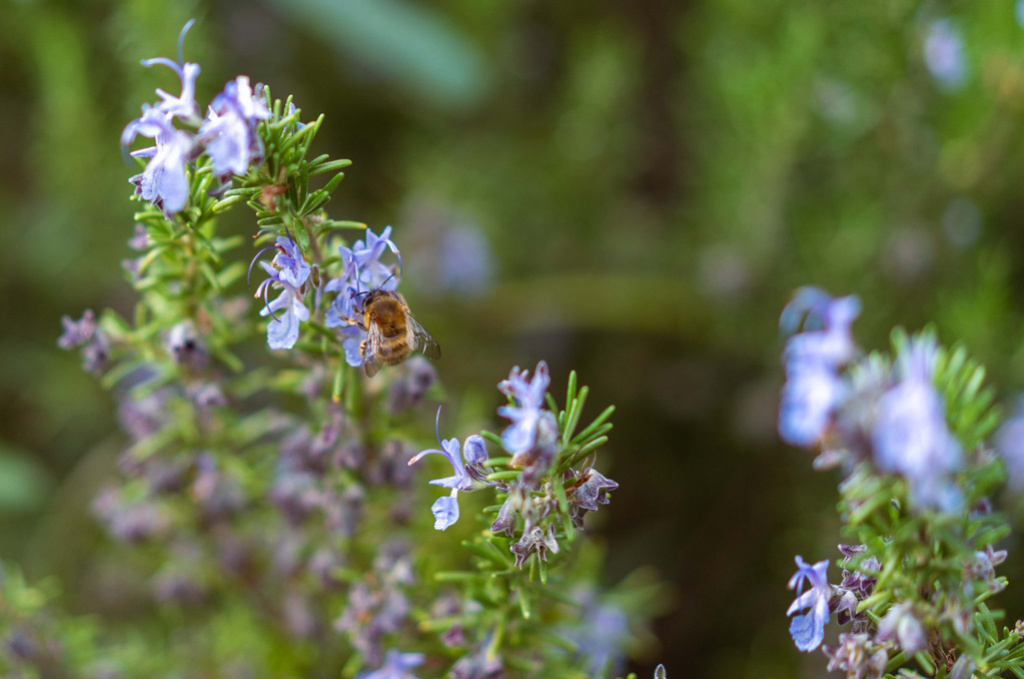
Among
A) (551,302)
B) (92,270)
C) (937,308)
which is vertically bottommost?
(937,308)

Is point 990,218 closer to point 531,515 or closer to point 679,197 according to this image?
point 679,197

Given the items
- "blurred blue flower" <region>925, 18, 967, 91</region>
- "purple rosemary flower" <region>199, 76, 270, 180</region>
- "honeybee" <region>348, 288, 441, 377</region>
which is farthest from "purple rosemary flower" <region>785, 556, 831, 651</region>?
"blurred blue flower" <region>925, 18, 967, 91</region>

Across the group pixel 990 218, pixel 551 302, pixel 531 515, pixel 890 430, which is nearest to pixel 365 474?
pixel 531 515

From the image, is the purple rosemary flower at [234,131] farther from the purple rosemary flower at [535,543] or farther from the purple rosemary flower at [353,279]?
the purple rosemary flower at [535,543]

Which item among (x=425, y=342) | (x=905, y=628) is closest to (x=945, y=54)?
(x=425, y=342)

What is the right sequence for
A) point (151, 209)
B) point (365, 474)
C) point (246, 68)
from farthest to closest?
point (246, 68) → point (365, 474) → point (151, 209)

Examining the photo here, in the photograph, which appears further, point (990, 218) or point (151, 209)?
point (990, 218)

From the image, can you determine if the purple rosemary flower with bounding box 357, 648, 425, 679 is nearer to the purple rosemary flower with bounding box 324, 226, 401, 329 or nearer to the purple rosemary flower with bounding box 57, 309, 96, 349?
the purple rosemary flower with bounding box 324, 226, 401, 329
